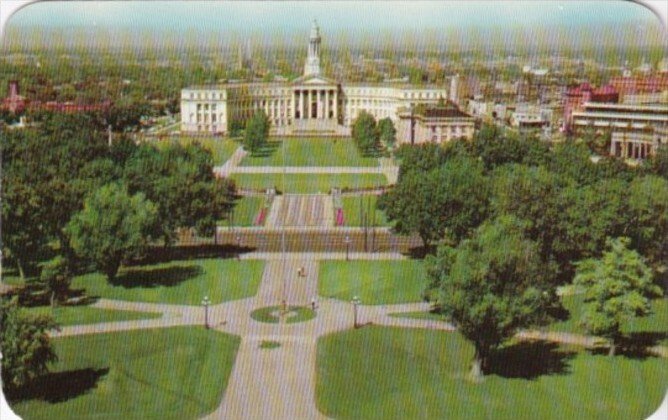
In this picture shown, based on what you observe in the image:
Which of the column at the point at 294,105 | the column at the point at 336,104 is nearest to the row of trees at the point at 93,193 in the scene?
the column at the point at 294,105

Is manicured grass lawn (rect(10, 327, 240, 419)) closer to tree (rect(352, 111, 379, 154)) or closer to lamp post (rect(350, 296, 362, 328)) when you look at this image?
lamp post (rect(350, 296, 362, 328))

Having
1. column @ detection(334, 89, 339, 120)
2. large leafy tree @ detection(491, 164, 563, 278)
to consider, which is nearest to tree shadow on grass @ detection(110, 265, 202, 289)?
large leafy tree @ detection(491, 164, 563, 278)

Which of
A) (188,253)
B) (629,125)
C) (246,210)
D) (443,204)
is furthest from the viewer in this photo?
(629,125)

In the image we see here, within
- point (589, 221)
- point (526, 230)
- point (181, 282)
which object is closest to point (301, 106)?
point (181, 282)

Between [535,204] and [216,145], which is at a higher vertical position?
[535,204]

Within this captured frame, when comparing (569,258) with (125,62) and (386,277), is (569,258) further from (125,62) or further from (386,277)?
(125,62)

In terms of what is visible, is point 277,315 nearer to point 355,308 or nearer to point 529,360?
point 355,308
